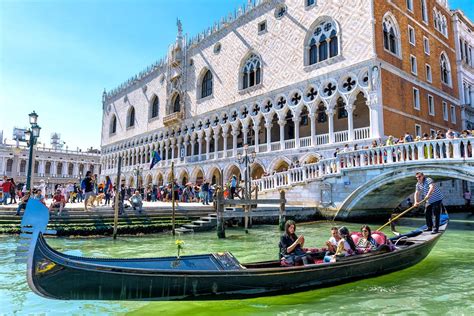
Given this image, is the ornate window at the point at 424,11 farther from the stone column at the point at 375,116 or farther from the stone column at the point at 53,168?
the stone column at the point at 53,168

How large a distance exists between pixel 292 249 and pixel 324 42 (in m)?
15.3

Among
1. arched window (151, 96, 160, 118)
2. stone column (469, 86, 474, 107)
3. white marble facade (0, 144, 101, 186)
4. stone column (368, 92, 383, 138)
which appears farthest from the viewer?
white marble facade (0, 144, 101, 186)

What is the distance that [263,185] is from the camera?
15875mm

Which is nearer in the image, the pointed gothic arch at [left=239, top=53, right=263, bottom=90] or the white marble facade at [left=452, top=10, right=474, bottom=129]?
the pointed gothic arch at [left=239, top=53, right=263, bottom=90]

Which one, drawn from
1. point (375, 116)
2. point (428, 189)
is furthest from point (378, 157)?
point (428, 189)

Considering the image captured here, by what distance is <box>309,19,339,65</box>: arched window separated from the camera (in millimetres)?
17469

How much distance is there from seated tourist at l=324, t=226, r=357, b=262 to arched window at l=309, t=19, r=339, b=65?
552 inches

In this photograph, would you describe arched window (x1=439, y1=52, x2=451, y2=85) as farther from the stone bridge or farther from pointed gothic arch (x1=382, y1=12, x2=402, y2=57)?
the stone bridge

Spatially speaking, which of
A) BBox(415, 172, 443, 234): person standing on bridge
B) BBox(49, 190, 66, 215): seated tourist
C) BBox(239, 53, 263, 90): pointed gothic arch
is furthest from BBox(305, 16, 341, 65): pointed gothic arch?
BBox(49, 190, 66, 215): seated tourist

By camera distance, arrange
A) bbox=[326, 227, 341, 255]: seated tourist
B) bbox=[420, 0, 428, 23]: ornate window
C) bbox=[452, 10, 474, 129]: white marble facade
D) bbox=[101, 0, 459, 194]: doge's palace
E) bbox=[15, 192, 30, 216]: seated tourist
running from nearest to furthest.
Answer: bbox=[326, 227, 341, 255]: seated tourist
bbox=[15, 192, 30, 216]: seated tourist
bbox=[101, 0, 459, 194]: doge's palace
bbox=[420, 0, 428, 23]: ornate window
bbox=[452, 10, 474, 129]: white marble facade

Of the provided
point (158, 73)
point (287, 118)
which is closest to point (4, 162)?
point (158, 73)

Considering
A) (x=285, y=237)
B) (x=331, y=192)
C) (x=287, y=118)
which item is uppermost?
(x=287, y=118)

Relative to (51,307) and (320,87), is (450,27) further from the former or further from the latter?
(51,307)

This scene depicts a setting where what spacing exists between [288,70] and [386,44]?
16.6 feet
